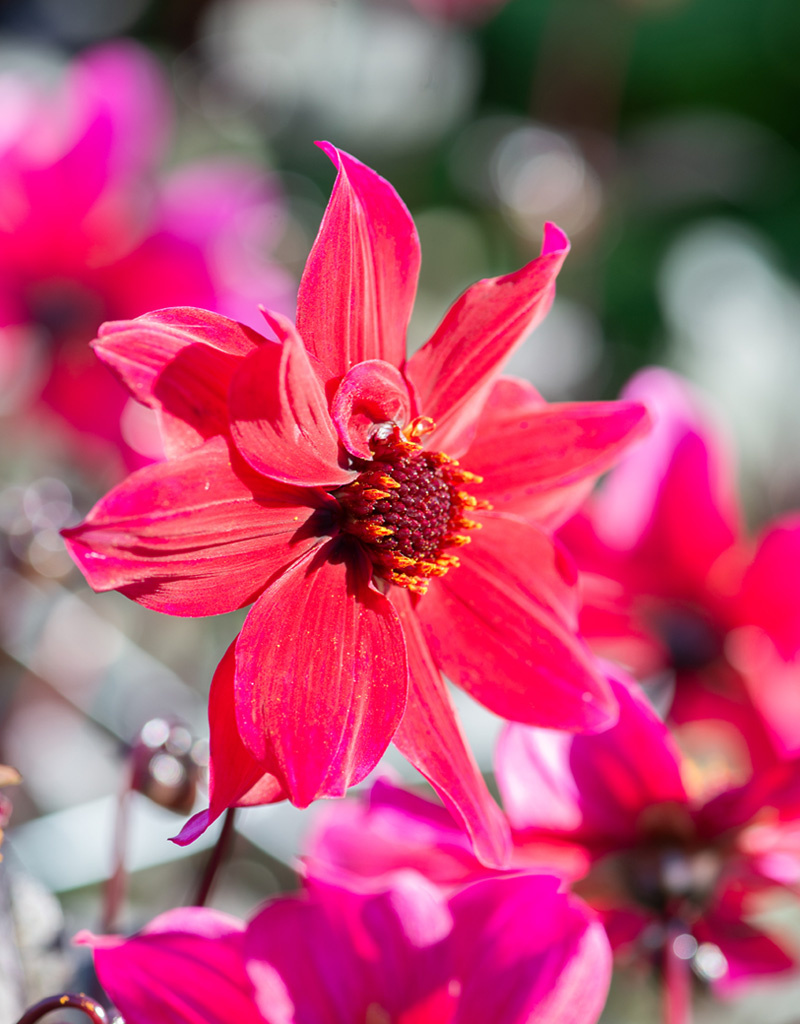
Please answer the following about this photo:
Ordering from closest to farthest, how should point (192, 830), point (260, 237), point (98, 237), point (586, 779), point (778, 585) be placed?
point (192, 830) → point (586, 779) → point (778, 585) → point (98, 237) → point (260, 237)

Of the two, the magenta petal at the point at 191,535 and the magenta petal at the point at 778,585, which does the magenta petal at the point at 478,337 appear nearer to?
the magenta petal at the point at 191,535

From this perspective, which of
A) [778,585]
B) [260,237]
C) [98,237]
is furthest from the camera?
[260,237]

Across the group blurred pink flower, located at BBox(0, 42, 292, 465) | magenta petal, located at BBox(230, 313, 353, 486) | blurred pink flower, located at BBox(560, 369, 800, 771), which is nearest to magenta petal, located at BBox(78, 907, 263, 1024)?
magenta petal, located at BBox(230, 313, 353, 486)

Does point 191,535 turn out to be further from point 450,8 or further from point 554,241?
point 450,8

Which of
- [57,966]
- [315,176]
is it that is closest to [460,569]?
[57,966]

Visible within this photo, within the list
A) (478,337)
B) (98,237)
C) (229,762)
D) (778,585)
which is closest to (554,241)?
(478,337)

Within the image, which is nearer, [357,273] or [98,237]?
[357,273]
